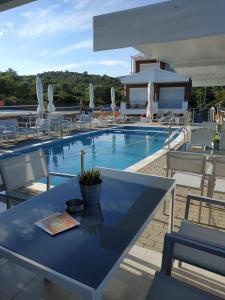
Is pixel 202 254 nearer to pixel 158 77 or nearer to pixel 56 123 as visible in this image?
pixel 56 123

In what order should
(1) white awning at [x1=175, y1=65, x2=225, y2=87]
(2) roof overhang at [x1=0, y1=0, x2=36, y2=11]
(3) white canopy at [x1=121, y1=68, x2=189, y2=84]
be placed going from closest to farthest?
(2) roof overhang at [x1=0, y1=0, x2=36, y2=11]
(1) white awning at [x1=175, y1=65, x2=225, y2=87]
(3) white canopy at [x1=121, y1=68, x2=189, y2=84]

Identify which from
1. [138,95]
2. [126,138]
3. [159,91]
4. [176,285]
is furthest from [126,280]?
[138,95]

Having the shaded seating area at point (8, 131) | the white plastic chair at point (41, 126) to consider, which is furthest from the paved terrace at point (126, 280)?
the white plastic chair at point (41, 126)

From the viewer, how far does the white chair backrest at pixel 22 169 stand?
8.47 feet

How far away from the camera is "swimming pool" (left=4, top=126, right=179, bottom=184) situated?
24.5 feet

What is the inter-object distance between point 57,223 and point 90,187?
13.8 inches

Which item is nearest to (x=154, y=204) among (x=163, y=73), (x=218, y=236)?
(x=218, y=236)

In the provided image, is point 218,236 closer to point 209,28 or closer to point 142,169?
point 209,28

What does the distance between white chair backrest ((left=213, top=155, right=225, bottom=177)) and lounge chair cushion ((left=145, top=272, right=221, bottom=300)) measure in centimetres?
188

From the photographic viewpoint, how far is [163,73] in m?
20.1

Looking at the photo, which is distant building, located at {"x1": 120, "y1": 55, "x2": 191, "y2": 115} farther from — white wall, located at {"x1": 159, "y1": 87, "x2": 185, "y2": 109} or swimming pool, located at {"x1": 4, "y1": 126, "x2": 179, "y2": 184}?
swimming pool, located at {"x1": 4, "y1": 126, "x2": 179, "y2": 184}

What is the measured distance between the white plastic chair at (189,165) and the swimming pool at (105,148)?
114 inches

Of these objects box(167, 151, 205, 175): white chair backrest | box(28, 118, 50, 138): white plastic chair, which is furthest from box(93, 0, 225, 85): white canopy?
box(28, 118, 50, 138): white plastic chair

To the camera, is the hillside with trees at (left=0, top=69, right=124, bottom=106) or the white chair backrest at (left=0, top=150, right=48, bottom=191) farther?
the hillside with trees at (left=0, top=69, right=124, bottom=106)
